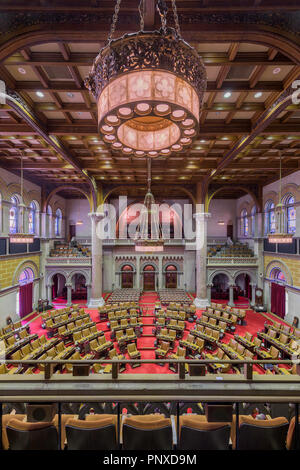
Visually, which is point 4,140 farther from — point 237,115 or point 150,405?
point 150,405

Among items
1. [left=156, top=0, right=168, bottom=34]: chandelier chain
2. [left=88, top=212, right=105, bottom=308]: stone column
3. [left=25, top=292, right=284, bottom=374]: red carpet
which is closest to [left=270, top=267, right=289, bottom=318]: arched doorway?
[left=25, top=292, right=284, bottom=374]: red carpet

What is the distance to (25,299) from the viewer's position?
1501 centimetres

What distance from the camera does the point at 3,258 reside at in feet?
40.9

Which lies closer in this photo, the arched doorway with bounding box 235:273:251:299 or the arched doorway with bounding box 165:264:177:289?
the arched doorway with bounding box 235:273:251:299

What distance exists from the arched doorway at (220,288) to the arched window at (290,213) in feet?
26.8

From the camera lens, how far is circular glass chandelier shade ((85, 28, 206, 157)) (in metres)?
1.81

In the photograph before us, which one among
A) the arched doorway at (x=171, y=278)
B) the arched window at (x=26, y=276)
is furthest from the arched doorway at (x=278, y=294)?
the arched window at (x=26, y=276)

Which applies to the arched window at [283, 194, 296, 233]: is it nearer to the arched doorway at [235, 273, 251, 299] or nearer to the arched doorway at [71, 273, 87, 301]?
the arched doorway at [235, 273, 251, 299]

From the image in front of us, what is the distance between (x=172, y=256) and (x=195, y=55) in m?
18.9

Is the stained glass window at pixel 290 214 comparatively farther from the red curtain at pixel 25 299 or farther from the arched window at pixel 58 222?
the arched window at pixel 58 222

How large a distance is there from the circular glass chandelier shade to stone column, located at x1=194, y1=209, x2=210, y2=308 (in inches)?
576

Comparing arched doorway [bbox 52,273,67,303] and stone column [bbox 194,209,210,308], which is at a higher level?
stone column [bbox 194,209,210,308]

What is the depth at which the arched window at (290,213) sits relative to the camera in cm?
1342
